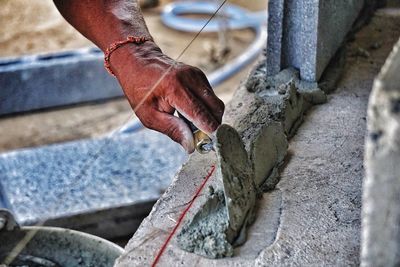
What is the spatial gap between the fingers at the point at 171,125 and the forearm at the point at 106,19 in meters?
0.27

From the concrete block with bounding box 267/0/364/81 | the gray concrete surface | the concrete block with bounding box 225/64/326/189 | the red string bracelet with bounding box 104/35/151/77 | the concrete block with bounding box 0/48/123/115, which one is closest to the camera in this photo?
the gray concrete surface

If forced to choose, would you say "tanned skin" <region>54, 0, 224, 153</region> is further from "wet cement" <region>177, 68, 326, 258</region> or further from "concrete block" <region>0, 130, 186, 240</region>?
"concrete block" <region>0, 130, 186, 240</region>

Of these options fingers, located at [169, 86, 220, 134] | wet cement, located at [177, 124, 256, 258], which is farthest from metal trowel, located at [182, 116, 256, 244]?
fingers, located at [169, 86, 220, 134]

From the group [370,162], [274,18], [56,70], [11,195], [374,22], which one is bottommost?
[56,70]

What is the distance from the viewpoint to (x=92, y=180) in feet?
8.61

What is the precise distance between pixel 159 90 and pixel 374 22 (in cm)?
140

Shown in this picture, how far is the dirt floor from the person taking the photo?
375cm

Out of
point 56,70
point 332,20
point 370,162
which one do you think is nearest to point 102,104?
point 56,70

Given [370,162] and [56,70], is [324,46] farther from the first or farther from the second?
[56,70]

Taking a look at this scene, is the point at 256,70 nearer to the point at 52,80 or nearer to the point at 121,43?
the point at 121,43

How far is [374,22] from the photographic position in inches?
107

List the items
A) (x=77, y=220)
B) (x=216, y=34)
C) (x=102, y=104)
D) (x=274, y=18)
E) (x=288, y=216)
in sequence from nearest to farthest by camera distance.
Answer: (x=288, y=216)
(x=274, y=18)
(x=77, y=220)
(x=102, y=104)
(x=216, y=34)

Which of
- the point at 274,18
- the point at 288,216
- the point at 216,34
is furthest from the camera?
the point at 216,34

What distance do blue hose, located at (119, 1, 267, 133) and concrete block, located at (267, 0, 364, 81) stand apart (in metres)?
1.89
